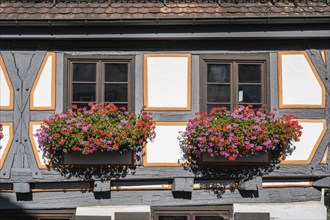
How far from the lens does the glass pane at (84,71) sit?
7.45 metres

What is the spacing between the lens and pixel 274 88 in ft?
24.4

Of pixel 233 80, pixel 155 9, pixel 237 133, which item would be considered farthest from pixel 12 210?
pixel 233 80

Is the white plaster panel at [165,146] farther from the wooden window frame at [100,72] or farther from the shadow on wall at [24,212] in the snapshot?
the shadow on wall at [24,212]

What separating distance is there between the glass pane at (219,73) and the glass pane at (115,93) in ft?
4.43

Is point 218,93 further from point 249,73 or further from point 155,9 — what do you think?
point 155,9

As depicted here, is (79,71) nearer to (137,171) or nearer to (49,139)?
(49,139)

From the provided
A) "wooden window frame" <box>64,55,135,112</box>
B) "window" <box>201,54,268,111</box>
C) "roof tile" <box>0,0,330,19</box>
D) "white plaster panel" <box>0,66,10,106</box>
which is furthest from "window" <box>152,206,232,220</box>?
"roof tile" <box>0,0,330,19</box>

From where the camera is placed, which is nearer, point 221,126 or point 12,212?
point 221,126

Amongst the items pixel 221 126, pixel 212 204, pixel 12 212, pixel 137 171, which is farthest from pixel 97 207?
pixel 221 126

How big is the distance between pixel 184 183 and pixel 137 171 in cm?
74

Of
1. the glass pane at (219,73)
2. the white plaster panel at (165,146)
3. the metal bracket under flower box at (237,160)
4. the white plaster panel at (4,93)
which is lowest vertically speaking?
the metal bracket under flower box at (237,160)

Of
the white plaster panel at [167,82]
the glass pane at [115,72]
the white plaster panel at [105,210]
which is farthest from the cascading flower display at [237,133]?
the glass pane at [115,72]

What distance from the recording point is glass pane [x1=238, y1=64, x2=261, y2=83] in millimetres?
7512

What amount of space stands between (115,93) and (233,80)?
1.86 meters
